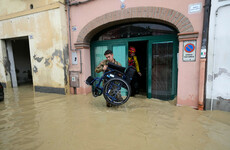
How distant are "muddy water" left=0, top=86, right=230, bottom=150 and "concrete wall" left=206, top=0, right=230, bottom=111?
1.32 feet

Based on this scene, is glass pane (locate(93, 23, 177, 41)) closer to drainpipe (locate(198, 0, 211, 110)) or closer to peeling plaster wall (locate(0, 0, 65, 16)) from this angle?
drainpipe (locate(198, 0, 211, 110))

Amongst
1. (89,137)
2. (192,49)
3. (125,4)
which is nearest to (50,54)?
(125,4)

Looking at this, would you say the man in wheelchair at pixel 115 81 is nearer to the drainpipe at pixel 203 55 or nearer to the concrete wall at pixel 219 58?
the drainpipe at pixel 203 55

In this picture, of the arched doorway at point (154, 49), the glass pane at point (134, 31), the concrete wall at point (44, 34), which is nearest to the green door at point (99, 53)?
the arched doorway at point (154, 49)

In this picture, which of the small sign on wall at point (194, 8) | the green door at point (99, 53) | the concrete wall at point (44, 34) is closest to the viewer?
the small sign on wall at point (194, 8)

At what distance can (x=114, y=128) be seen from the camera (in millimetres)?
2576

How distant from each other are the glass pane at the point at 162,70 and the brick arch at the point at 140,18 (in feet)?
2.49

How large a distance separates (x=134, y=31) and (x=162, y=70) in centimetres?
172

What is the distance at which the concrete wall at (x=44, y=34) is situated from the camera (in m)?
5.09

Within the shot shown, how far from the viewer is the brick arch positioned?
11.3ft

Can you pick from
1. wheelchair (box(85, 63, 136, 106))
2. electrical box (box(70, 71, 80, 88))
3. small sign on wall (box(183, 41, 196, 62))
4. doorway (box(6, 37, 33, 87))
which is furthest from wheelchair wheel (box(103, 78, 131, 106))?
doorway (box(6, 37, 33, 87))

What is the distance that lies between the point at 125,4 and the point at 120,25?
2.76 ft

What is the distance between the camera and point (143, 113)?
3.29 meters

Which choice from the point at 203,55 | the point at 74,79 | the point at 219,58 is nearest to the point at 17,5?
the point at 74,79
